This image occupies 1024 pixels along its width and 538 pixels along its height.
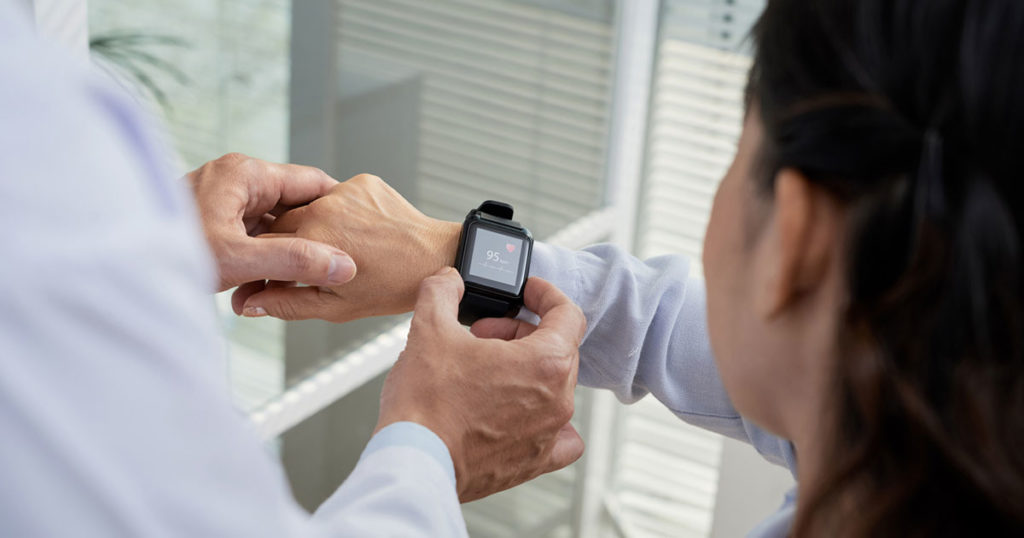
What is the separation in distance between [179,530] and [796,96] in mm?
409

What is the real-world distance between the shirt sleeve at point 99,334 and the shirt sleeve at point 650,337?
718 mm

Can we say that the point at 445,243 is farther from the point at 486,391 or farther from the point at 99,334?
the point at 99,334

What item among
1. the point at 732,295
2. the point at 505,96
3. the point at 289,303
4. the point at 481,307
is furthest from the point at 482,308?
the point at 505,96

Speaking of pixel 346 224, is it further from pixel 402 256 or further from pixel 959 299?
pixel 959 299

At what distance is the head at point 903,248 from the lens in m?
0.46

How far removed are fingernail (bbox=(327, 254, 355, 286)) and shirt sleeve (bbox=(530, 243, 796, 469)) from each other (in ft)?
0.77

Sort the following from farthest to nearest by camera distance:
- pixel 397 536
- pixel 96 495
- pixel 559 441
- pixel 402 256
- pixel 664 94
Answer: pixel 664 94, pixel 402 256, pixel 559 441, pixel 397 536, pixel 96 495

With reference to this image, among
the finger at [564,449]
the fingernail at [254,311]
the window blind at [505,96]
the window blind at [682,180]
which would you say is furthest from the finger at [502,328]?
the window blind at [682,180]

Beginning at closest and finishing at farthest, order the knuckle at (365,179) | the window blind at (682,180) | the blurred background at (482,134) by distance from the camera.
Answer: the knuckle at (365,179)
the blurred background at (482,134)
the window blind at (682,180)

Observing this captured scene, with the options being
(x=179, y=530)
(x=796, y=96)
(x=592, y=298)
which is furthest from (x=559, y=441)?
(x=179, y=530)

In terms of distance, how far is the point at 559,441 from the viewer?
944mm

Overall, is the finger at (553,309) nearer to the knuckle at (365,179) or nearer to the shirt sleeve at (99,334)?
the knuckle at (365,179)

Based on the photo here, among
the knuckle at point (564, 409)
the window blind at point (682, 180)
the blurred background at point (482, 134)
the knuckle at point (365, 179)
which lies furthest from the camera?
the window blind at point (682, 180)

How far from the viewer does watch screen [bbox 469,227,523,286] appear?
3.38 ft
